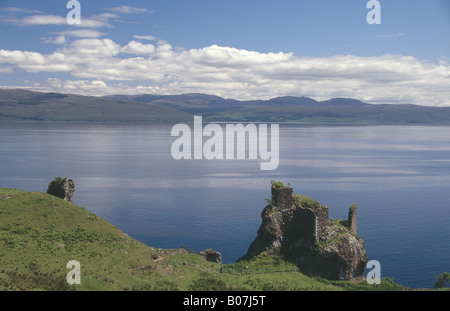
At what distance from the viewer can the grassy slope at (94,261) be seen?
52000 millimetres

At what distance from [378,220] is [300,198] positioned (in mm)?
53375

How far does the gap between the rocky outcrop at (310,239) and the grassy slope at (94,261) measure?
8.41 feet

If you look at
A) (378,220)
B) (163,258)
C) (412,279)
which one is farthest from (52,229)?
(378,220)

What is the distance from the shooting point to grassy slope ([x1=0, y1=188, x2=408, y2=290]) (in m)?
52.0

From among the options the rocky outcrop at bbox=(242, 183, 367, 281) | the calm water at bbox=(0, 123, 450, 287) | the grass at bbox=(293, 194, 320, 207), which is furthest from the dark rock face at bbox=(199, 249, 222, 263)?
the grass at bbox=(293, 194, 320, 207)

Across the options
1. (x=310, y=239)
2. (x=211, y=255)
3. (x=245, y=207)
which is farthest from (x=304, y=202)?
(x=245, y=207)

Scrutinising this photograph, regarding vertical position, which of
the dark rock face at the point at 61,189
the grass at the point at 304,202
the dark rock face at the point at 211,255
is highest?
the dark rock face at the point at 61,189

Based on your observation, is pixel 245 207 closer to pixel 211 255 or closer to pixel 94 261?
pixel 211 255

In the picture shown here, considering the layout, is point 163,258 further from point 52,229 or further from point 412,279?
point 412,279

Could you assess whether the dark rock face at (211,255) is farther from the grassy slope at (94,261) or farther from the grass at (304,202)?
the grass at (304,202)

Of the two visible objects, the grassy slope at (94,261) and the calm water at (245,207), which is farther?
the calm water at (245,207)

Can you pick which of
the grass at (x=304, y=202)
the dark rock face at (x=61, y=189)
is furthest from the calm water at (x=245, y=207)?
the dark rock face at (x=61, y=189)

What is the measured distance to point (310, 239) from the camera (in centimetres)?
7400

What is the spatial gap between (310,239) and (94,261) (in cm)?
3586
